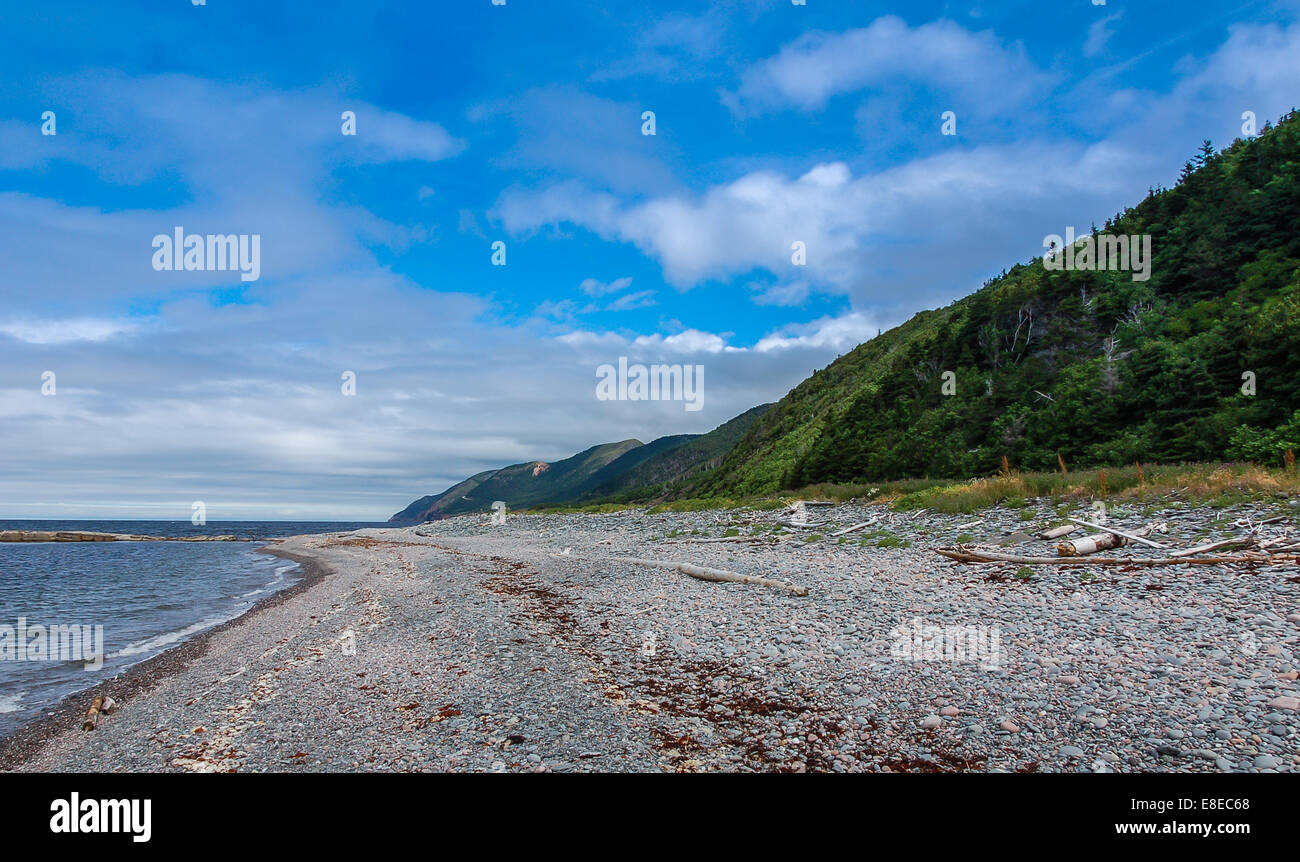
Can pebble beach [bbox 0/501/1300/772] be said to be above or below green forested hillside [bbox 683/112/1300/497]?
below

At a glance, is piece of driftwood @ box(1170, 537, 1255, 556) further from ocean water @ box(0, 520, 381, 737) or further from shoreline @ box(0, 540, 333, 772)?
ocean water @ box(0, 520, 381, 737)

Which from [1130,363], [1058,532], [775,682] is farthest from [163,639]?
[1130,363]

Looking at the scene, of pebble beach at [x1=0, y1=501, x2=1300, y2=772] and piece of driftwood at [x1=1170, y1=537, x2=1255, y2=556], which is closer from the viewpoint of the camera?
pebble beach at [x1=0, y1=501, x2=1300, y2=772]

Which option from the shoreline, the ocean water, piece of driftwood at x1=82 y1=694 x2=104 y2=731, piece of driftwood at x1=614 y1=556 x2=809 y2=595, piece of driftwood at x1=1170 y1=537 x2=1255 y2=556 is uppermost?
piece of driftwood at x1=1170 y1=537 x2=1255 y2=556

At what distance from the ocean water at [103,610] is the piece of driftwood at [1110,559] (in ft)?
75.3

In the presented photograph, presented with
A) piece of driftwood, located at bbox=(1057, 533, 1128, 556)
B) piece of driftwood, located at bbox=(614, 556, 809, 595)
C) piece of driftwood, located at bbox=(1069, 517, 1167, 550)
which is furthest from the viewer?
piece of driftwood, located at bbox=(1057, 533, 1128, 556)

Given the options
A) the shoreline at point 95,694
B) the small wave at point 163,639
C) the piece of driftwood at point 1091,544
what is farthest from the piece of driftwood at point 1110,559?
the small wave at point 163,639

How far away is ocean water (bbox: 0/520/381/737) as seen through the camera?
47.3ft

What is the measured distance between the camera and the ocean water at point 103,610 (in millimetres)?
14422

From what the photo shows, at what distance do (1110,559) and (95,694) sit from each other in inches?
958

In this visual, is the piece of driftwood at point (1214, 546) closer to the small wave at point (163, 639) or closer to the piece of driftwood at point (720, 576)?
the piece of driftwood at point (720, 576)

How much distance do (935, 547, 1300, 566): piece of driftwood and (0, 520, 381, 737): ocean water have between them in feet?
75.3

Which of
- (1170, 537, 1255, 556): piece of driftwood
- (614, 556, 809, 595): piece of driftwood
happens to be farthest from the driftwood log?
(614, 556, 809, 595): piece of driftwood

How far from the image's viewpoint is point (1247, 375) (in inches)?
1141
